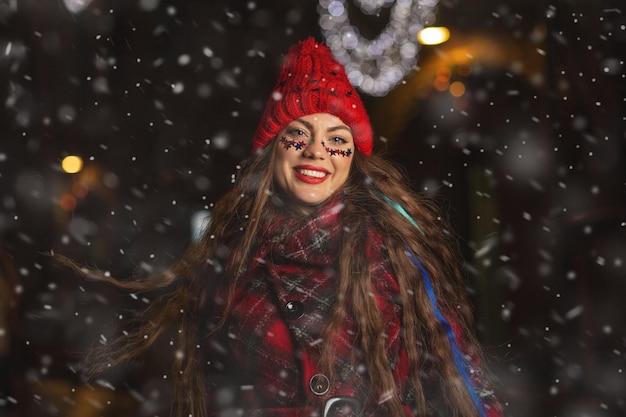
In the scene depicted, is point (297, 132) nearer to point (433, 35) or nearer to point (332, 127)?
point (332, 127)

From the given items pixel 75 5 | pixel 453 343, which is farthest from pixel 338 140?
pixel 75 5

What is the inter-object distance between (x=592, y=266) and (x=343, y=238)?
0.47m

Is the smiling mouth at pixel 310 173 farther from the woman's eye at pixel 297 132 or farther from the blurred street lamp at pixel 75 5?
the blurred street lamp at pixel 75 5

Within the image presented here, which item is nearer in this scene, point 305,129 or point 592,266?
point 305,129

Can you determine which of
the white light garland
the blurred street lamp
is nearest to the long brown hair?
the white light garland

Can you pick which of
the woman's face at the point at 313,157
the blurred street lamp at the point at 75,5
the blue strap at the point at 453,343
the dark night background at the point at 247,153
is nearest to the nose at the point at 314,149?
the woman's face at the point at 313,157

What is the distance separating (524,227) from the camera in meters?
1.27

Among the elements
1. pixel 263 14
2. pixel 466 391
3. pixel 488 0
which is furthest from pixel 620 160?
pixel 263 14

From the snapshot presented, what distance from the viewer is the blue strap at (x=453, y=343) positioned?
115cm

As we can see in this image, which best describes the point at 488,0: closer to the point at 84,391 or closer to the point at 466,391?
the point at 466,391

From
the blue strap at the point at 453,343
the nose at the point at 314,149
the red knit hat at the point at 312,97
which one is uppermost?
the red knit hat at the point at 312,97

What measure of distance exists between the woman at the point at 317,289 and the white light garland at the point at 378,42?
1.4 inches

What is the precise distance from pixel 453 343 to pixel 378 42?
1.76ft

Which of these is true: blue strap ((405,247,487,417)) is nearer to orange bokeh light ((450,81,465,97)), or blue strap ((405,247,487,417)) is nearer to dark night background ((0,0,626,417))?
dark night background ((0,0,626,417))
